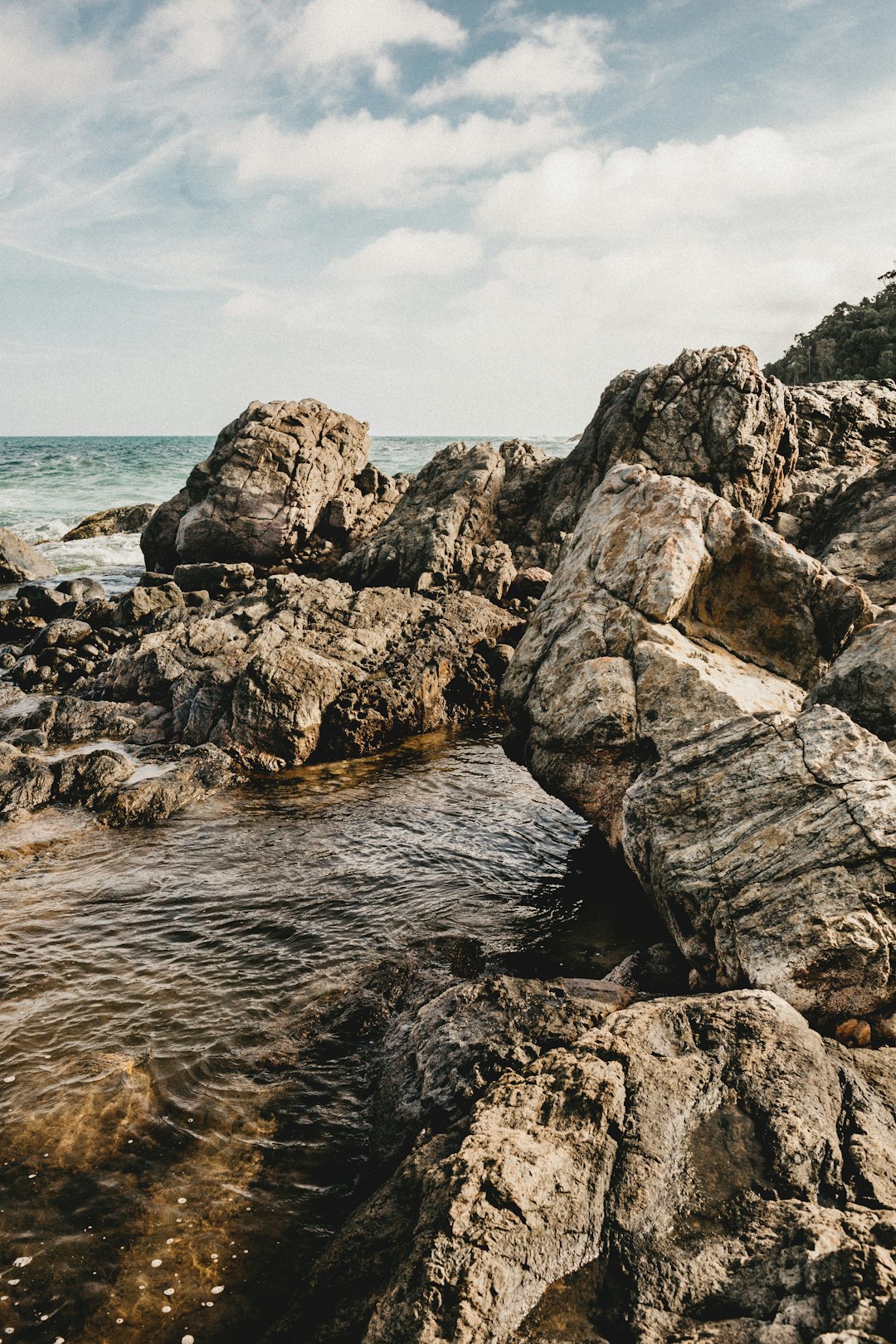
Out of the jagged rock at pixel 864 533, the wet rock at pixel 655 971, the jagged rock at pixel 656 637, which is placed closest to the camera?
the wet rock at pixel 655 971

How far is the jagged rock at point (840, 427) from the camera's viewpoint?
24375mm

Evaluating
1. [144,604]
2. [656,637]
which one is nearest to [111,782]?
[656,637]

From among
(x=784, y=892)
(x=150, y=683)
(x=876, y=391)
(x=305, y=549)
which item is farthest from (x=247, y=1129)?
(x=876, y=391)

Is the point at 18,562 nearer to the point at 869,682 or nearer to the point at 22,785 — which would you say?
the point at 22,785

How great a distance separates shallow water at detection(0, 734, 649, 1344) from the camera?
5.35 m

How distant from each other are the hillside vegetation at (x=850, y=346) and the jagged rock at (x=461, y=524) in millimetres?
31100

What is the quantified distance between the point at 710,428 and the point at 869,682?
16.7 metres

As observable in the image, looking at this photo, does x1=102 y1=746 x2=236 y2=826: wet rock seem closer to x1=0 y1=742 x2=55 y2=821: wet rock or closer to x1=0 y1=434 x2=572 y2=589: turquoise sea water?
x1=0 y1=742 x2=55 y2=821: wet rock

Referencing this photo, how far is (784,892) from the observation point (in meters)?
6.30

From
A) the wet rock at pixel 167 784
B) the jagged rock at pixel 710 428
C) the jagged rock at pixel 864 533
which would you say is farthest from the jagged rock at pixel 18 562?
the jagged rock at pixel 864 533

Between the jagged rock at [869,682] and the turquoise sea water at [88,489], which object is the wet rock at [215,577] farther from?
the jagged rock at [869,682]

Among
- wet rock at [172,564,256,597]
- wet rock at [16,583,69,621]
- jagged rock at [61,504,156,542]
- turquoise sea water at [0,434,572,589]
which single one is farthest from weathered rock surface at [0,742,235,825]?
jagged rock at [61,504,156,542]

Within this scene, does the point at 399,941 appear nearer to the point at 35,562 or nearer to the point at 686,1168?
the point at 686,1168

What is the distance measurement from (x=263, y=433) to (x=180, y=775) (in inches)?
824
